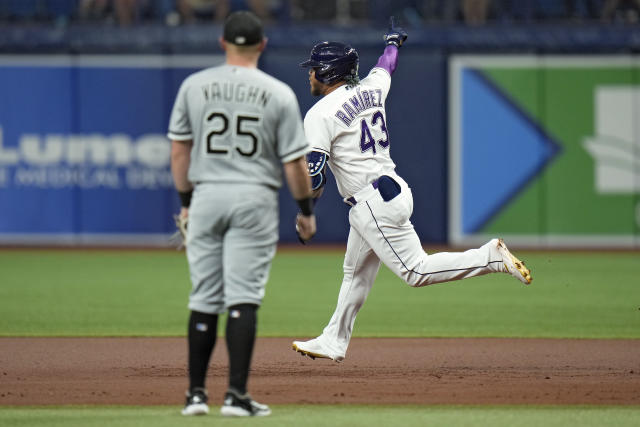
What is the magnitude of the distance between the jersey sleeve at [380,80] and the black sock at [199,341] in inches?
91.5

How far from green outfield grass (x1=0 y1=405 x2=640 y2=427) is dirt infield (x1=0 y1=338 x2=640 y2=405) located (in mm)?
211

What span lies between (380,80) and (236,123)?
83.4 inches

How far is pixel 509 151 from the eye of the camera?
1781 centimetres

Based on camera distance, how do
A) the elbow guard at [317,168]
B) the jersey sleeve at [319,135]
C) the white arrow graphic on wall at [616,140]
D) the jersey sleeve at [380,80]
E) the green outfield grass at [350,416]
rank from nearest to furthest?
the green outfield grass at [350,416]
the elbow guard at [317,168]
the jersey sleeve at [319,135]
the jersey sleeve at [380,80]
the white arrow graphic on wall at [616,140]

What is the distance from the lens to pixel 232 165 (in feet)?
17.3

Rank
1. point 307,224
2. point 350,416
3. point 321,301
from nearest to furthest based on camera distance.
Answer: point 350,416
point 307,224
point 321,301

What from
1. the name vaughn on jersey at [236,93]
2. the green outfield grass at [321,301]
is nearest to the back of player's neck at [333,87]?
the name vaughn on jersey at [236,93]

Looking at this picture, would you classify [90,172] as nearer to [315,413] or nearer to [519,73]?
[519,73]

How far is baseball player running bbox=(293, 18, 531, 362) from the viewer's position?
6.73m

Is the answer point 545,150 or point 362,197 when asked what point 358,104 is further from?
point 545,150

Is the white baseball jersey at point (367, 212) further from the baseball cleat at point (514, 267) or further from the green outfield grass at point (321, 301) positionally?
the green outfield grass at point (321, 301)

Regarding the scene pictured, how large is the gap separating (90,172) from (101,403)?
41.1ft

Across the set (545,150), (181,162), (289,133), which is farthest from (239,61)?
(545,150)

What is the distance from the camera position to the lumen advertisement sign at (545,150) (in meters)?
17.7
